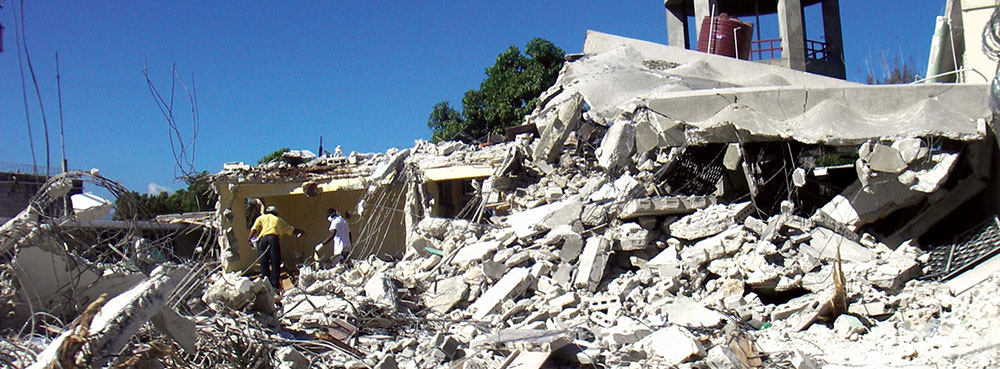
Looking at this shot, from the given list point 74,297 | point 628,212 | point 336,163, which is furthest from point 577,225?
point 336,163

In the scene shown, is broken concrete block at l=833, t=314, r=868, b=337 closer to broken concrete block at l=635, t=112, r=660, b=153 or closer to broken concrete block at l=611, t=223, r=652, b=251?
broken concrete block at l=611, t=223, r=652, b=251

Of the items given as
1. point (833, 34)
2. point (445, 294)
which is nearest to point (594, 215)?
point (445, 294)

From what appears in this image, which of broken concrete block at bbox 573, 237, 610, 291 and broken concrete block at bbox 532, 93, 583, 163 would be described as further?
broken concrete block at bbox 532, 93, 583, 163

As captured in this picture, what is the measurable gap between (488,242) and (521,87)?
33.8ft

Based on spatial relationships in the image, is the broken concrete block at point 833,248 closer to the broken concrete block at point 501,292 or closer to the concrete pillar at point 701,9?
the broken concrete block at point 501,292

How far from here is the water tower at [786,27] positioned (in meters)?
15.6

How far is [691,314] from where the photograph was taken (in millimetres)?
5918

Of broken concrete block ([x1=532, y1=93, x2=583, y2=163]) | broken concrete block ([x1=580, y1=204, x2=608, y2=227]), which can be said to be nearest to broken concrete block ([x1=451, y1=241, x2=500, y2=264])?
broken concrete block ([x1=580, y1=204, x2=608, y2=227])

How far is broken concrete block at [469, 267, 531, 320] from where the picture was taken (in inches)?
264

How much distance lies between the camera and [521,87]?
1778cm

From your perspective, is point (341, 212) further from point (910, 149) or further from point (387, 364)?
point (910, 149)

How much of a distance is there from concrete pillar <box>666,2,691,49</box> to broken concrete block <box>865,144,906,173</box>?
1143 centimetres

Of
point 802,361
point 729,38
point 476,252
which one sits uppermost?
point 729,38

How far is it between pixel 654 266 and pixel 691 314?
962 millimetres
